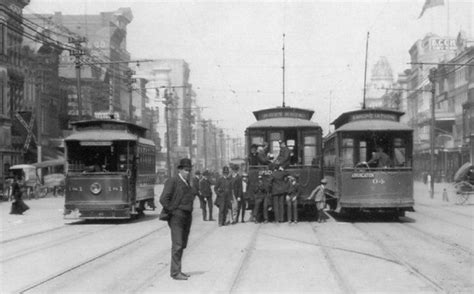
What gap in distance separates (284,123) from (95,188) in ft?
20.1

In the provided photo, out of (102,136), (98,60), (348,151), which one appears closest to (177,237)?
(102,136)

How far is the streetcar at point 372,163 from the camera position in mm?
18672

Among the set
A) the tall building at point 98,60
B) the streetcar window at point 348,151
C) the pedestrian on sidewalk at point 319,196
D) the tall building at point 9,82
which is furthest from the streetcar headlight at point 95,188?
the tall building at point 98,60

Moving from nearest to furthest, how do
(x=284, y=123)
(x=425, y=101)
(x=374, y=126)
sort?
(x=374, y=126) → (x=284, y=123) → (x=425, y=101)

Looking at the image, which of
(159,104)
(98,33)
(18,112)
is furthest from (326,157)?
(159,104)

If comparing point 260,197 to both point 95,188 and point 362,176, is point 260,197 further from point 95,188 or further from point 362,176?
point 95,188

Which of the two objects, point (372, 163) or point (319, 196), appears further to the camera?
point (372, 163)

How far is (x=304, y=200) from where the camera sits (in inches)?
762

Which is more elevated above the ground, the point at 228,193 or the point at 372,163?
the point at 372,163

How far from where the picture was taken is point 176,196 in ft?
30.4

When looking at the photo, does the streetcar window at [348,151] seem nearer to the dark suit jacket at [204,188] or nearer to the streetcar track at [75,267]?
the dark suit jacket at [204,188]

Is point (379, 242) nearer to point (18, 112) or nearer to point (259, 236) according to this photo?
point (259, 236)

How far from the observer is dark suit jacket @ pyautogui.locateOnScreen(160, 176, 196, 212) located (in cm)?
921

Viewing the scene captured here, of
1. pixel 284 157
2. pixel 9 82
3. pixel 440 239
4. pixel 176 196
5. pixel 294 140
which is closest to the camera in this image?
pixel 176 196
